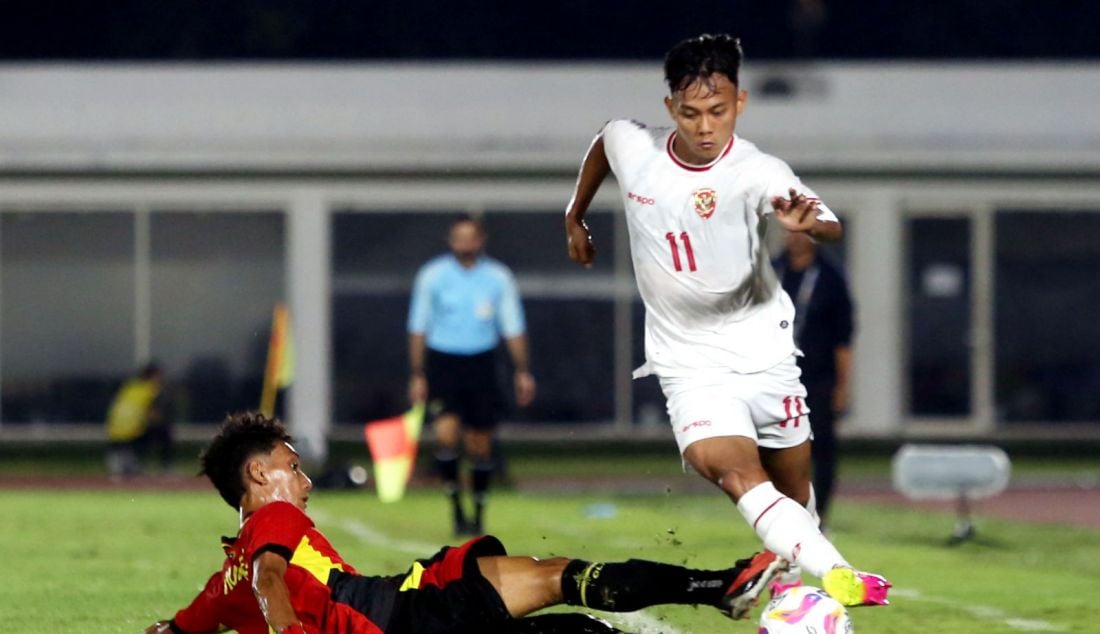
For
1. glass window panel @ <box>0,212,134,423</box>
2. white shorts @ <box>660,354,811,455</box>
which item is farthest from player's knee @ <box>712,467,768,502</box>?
glass window panel @ <box>0,212,134,423</box>

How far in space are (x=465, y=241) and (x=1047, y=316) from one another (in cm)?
1214

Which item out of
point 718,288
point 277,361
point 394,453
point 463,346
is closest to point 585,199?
point 718,288

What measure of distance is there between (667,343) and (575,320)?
16.5 meters

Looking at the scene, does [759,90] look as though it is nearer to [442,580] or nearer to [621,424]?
[621,424]

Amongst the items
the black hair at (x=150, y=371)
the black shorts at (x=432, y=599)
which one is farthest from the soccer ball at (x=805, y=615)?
the black hair at (x=150, y=371)

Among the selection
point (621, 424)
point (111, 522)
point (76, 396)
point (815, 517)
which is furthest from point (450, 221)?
point (815, 517)

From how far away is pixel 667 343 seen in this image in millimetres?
7359

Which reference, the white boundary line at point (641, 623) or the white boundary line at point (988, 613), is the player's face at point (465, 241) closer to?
the white boundary line at point (988, 613)

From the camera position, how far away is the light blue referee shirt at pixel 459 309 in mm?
14078

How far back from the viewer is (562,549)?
12352 millimetres

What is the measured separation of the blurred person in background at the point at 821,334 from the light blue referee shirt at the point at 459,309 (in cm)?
214

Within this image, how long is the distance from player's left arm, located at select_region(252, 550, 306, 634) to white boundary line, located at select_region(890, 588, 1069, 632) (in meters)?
3.47

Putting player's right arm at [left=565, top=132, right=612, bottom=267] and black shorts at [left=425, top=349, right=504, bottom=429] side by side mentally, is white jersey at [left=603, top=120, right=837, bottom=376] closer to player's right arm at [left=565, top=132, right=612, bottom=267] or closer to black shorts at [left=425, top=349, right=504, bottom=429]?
player's right arm at [left=565, top=132, right=612, bottom=267]

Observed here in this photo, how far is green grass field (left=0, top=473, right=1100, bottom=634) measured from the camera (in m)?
8.77
